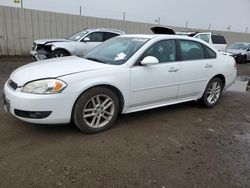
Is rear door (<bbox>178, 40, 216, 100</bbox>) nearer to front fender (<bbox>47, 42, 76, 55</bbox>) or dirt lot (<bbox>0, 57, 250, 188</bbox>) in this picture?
dirt lot (<bbox>0, 57, 250, 188</bbox>)

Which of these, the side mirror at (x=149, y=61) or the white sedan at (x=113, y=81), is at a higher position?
the side mirror at (x=149, y=61)

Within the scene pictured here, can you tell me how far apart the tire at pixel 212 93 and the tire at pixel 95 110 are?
7.64 ft

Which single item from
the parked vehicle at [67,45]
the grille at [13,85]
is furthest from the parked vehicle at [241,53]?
the grille at [13,85]

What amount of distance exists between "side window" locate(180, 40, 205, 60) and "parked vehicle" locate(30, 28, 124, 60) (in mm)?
5827

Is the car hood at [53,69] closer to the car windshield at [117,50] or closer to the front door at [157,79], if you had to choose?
the car windshield at [117,50]

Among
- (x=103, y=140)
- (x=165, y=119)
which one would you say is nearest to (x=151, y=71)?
(x=165, y=119)

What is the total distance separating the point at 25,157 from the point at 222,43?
565 inches

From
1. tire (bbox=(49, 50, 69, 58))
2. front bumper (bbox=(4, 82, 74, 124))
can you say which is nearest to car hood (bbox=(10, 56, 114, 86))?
front bumper (bbox=(4, 82, 74, 124))

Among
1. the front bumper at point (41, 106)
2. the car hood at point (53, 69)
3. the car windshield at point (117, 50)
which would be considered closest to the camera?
the front bumper at point (41, 106)

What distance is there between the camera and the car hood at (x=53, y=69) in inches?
141

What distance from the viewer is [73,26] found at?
48.8ft

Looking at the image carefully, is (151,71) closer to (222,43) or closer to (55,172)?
(55,172)

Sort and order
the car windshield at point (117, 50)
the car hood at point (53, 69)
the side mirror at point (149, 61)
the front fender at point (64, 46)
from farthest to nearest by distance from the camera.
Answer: the front fender at point (64, 46) → the car windshield at point (117, 50) → the side mirror at point (149, 61) → the car hood at point (53, 69)

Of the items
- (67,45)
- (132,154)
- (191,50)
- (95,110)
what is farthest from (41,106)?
(67,45)
